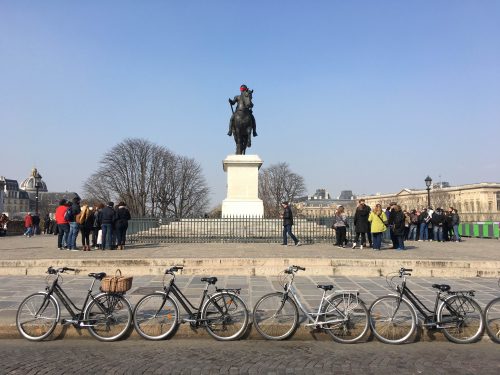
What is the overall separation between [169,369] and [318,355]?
6.18 ft

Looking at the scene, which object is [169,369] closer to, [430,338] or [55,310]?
[55,310]

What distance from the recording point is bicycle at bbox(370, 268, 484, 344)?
582cm

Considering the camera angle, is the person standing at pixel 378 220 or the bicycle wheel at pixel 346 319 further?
the person standing at pixel 378 220

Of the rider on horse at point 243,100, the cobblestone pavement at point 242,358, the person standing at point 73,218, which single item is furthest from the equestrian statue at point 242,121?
the cobblestone pavement at point 242,358

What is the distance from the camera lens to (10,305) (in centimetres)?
727

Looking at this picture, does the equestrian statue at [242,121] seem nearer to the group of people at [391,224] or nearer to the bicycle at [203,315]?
the group of people at [391,224]

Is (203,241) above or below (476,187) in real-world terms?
below

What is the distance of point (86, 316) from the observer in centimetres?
591

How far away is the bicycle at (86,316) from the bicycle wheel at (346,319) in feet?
9.42

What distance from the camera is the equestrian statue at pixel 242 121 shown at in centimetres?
2325

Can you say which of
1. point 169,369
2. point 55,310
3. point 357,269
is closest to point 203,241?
point 357,269

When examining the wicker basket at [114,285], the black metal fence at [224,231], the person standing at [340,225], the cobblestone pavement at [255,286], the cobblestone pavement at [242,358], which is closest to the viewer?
the cobblestone pavement at [242,358]

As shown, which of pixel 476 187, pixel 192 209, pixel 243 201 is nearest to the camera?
pixel 243 201

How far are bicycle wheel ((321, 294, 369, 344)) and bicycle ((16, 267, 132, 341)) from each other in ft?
9.42
